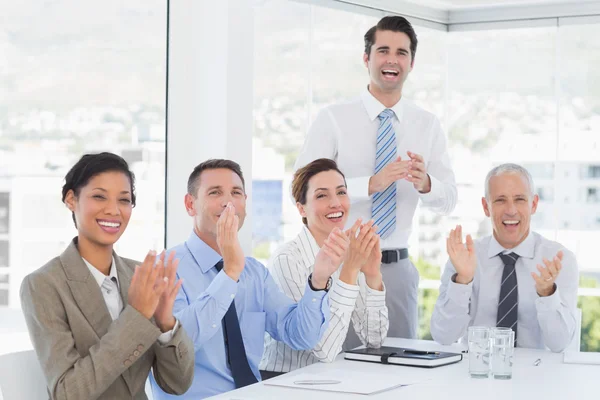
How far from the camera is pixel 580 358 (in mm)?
2887

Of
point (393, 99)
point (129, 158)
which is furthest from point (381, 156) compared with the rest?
point (129, 158)

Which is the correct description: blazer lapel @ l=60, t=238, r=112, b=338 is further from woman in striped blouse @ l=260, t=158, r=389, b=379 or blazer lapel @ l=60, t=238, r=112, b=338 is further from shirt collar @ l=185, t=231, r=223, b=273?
woman in striped blouse @ l=260, t=158, r=389, b=379

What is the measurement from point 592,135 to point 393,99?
88.8 inches

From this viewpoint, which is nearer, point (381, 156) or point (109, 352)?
point (109, 352)

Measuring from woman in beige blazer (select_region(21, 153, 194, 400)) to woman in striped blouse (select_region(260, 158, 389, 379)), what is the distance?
646 mm

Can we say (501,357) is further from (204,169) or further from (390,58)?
(390,58)

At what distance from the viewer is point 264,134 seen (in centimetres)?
485

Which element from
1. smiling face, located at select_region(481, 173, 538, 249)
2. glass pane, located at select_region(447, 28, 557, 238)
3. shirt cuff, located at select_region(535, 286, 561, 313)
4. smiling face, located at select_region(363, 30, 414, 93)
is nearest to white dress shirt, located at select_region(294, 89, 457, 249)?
smiling face, located at select_region(363, 30, 414, 93)

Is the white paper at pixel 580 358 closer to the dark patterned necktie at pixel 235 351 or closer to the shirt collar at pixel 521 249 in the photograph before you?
the shirt collar at pixel 521 249

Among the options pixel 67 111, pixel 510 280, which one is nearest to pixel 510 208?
pixel 510 280

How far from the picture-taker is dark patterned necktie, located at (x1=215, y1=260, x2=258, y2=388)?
2.83 m

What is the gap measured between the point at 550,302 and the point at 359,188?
3.41 ft

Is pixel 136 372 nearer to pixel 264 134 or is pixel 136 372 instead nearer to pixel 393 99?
pixel 393 99

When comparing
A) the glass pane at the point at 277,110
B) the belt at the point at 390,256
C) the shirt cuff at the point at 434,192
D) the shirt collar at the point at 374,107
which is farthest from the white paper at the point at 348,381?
the glass pane at the point at 277,110
